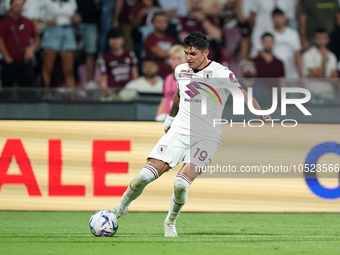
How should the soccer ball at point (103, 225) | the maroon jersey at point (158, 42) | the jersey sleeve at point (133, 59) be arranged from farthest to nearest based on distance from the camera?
the maroon jersey at point (158, 42), the jersey sleeve at point (133, 59), the soccer ball at point (103, 225)

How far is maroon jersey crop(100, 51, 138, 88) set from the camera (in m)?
11.0

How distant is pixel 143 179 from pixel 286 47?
252 inches

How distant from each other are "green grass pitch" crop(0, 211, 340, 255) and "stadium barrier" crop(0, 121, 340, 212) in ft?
0.82

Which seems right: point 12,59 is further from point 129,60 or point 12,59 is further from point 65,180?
point 65,180

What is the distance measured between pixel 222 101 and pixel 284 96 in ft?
10.5

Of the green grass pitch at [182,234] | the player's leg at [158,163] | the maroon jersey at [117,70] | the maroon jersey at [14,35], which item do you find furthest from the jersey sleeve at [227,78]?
the maroon jersey at [14,35]

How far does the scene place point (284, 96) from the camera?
9.45 metres

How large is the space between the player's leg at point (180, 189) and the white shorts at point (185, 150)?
0.11 m

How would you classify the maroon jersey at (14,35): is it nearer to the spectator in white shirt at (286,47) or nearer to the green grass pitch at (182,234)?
the green grass pitch at (182,234)

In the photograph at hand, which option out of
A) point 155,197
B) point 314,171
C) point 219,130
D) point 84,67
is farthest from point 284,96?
point 84,67

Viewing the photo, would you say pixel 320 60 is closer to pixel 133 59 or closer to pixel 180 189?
pixel 133 59

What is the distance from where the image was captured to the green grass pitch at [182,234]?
17.0 ft

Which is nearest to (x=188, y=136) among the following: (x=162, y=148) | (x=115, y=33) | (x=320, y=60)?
(x=162, y=148)

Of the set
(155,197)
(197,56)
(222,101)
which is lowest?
(155,197)
